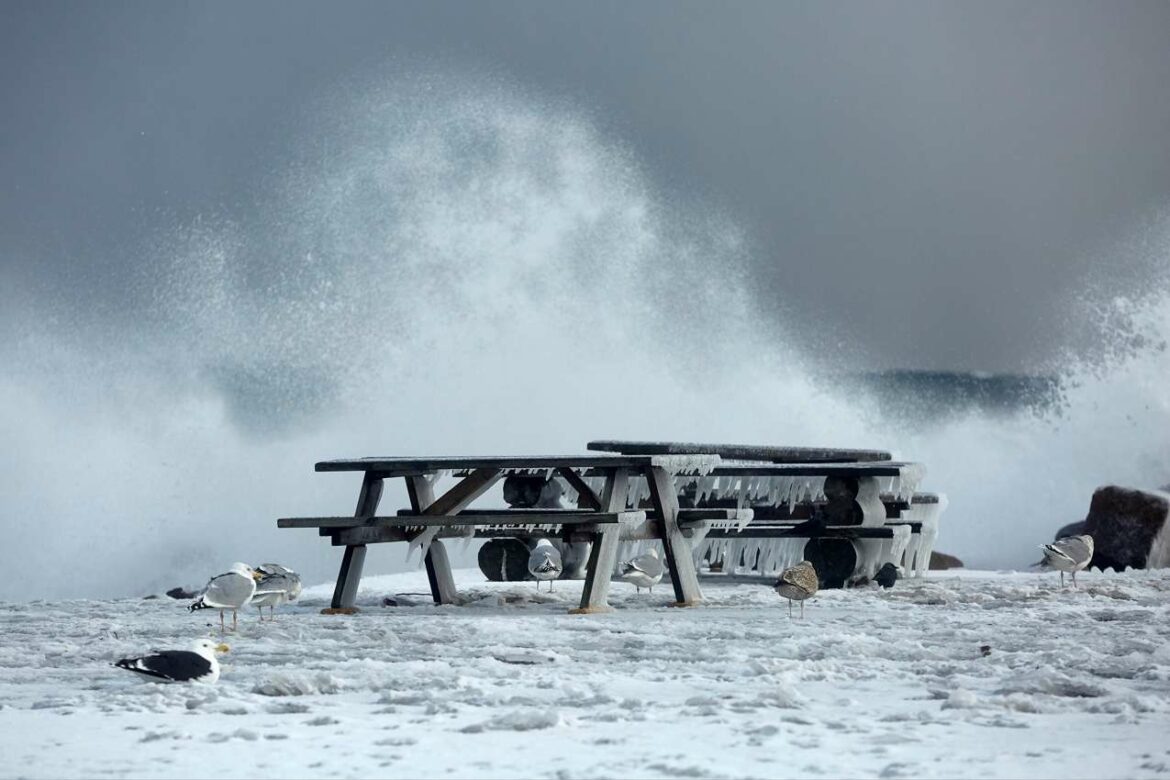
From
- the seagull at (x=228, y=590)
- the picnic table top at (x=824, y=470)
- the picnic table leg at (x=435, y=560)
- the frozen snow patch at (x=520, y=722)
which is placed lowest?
the frozen snow patch at (x=520, y=722)

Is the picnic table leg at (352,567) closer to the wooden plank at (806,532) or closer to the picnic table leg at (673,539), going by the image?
the picnic table leg at (673,539)

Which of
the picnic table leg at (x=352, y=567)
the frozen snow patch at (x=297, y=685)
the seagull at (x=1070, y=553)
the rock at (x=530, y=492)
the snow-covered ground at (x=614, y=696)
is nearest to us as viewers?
the snow-covered ground at (x=614, y=696)

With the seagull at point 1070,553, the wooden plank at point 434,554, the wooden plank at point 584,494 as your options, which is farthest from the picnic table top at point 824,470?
the wooden plank at point 434,554

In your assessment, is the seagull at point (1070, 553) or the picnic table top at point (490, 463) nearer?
the picnic table top at point (490, 463)

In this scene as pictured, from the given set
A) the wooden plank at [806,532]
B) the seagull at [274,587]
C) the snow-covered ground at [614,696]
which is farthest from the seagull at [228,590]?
the wooden plank at [806,532]

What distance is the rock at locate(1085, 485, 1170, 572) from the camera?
14.6 metres

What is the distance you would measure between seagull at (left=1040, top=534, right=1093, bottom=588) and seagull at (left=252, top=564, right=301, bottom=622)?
533cm

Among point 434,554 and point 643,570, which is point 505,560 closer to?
point 434,554

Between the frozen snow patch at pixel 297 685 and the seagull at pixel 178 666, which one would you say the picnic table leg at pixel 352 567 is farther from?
the frozen snow patch at pixel 297 685

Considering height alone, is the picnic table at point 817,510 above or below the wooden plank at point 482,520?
above

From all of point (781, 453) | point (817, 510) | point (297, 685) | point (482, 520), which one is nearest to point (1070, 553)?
point (817, 510)

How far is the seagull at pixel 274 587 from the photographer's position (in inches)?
354

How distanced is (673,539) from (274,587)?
2700mm

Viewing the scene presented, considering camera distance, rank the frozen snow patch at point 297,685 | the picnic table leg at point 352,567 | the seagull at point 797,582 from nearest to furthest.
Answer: the frozen snow patch at point 297,685, the seagull at point 797,582, the picnic table leg at point 352,567
